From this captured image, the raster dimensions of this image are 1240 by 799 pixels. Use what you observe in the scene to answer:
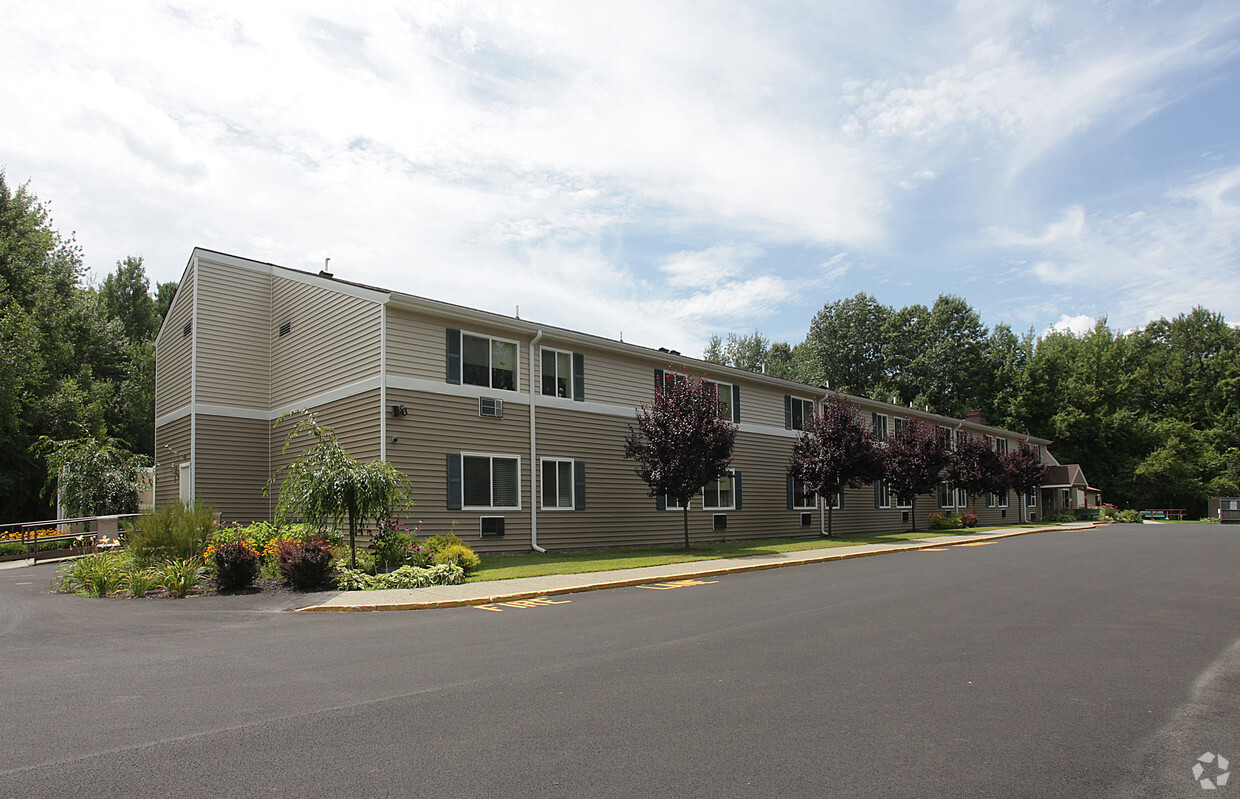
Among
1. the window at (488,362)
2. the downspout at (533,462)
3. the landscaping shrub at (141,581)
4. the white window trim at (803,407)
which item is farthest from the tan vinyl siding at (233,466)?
the white window trim at (803,407)

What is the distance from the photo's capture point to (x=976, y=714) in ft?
18.6

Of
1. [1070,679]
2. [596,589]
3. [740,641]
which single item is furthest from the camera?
[596,589]

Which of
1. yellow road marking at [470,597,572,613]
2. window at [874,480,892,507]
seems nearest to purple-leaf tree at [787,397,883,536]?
window at [874,480,892,507]

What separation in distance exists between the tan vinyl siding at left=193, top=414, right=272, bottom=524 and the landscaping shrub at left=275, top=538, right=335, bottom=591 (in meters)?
8.68

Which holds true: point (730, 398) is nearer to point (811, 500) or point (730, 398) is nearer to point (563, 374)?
point (811, 500)

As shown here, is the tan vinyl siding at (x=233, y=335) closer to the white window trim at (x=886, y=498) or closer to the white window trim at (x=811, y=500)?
the white window trim at (x=811, y=500)

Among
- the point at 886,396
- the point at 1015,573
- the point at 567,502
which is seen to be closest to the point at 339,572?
the point at 567,502

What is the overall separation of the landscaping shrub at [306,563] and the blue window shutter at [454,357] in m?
6.06

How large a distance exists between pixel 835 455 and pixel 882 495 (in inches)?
375

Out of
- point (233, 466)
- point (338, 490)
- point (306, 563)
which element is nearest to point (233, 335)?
point (233, 466)

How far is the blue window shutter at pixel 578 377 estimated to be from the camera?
21172mm

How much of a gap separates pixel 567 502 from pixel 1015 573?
1074cm

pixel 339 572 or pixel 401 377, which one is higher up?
pixel 401 377

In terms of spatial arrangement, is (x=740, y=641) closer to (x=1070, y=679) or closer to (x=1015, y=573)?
(x=1070, y=679)
